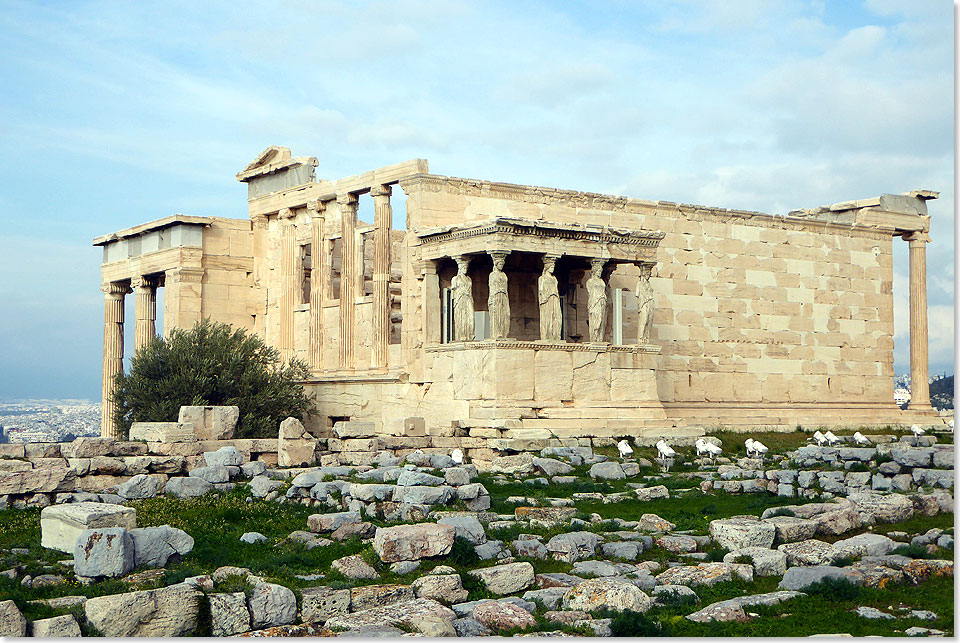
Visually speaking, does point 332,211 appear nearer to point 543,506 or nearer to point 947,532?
point 543,506

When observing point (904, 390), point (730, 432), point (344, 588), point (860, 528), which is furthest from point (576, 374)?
point (904, 390)

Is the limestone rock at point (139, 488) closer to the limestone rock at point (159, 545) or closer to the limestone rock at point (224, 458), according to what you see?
the limestone rock at point (224, 458)

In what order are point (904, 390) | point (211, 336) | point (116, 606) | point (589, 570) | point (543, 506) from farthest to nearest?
point (904, 390) < point (211, 336) < point (543, 506) < point (589, 570) < point (116, 606)

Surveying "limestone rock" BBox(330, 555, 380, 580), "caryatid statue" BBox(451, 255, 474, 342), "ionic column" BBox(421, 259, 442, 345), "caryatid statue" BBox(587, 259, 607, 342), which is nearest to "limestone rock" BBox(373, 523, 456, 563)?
"limestone rock" BBox(330, 555, 380, 580)

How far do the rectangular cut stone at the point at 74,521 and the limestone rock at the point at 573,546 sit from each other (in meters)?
4.11

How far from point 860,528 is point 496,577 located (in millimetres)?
4631

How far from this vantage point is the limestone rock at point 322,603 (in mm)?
8695

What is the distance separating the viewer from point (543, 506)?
13.6 m

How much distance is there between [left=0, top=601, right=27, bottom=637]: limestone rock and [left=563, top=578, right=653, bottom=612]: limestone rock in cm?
399

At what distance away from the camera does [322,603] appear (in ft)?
28.9

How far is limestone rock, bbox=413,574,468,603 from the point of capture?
9164 millimetres

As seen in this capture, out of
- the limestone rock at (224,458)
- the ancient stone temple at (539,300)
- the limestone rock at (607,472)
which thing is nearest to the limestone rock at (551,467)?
the limestone rock at (607,472)

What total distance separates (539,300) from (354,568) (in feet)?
40.9

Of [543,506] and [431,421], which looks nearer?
[543,506]
